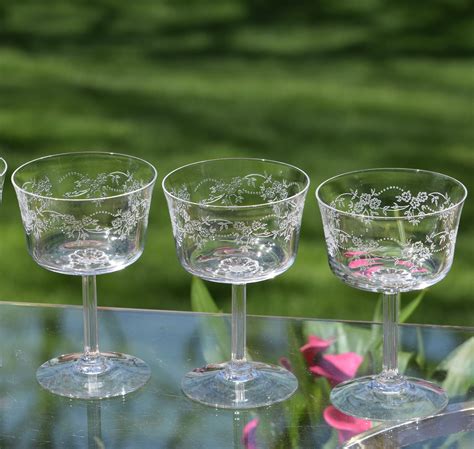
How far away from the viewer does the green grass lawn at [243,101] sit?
2.73 m

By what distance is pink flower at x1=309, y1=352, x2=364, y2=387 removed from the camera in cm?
123

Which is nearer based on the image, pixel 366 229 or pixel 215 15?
pixel 366 229

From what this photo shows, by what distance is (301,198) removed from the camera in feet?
3.81

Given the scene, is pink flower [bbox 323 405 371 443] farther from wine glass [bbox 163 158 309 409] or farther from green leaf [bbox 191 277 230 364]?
green leaf [bbox 191 277 230 364]

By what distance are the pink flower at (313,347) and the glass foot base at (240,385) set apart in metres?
0.04

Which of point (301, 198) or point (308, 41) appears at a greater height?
point (301, 198)

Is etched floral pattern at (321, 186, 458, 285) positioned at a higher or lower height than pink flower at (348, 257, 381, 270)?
higher

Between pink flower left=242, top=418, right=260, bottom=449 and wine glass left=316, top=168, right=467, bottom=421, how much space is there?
0.29ft

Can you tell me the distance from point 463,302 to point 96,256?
159 cm

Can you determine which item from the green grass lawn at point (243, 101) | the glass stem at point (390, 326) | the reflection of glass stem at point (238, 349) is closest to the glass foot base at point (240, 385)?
the reflection of glass stem at point (238, 349)

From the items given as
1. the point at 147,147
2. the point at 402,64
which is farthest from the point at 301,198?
the point at 402,64

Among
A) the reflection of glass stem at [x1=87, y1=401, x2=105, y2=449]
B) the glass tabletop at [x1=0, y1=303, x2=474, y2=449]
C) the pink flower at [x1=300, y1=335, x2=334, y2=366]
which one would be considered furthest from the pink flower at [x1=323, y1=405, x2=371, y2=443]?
the reflection of glass stem at [x1=87, y1=401, x2=105, y2=449]

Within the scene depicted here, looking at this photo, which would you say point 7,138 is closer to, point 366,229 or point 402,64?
point 402,64

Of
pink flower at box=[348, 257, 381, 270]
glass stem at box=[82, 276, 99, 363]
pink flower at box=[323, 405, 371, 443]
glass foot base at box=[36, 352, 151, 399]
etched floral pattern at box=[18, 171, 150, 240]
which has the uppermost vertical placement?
etched floral pattern at box=[18, 171, 150, 240]
